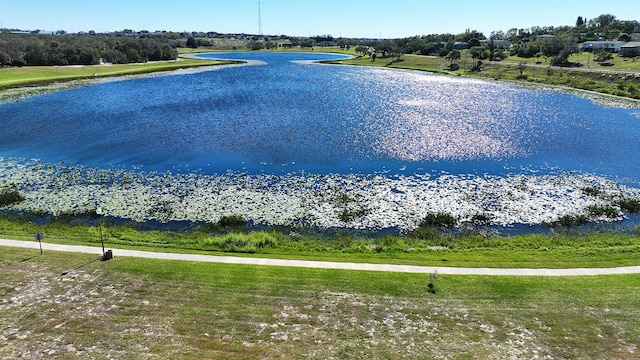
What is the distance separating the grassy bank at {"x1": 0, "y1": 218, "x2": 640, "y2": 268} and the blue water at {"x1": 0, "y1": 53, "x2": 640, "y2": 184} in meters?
13.2

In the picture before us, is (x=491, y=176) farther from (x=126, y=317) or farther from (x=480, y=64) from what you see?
(x=480, y=64)

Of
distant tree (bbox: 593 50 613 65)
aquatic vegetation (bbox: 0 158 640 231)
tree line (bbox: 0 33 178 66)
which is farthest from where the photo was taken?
tree line (bbox: 0 33 178 66)

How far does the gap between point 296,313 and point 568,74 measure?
113 m

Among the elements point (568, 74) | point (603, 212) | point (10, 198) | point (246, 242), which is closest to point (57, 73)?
point (10, 198)

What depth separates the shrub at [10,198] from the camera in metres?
33.1

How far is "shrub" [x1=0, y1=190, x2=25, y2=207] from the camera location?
3309cm

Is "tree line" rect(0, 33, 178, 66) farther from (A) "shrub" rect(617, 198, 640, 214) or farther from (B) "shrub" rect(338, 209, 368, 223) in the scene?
(A) "shrub" rect(617, 198, 640, 214)

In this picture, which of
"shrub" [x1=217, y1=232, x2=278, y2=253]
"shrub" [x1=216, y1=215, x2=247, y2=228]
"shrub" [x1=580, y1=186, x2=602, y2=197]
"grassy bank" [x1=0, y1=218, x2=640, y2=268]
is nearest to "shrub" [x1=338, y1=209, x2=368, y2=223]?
"grassy bank" [x1=0, y1=218, x2=640, y2=268]

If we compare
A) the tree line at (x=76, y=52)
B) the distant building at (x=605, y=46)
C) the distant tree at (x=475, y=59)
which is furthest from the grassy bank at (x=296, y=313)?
the distant building at (x=605, y=46)

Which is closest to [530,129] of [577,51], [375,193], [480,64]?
[375,193]

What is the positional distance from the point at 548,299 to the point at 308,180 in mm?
22361

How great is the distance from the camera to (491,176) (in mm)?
39688

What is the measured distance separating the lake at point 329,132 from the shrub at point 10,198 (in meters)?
8.48

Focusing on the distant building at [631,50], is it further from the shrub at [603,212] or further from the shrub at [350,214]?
the shrub at [350,214]
